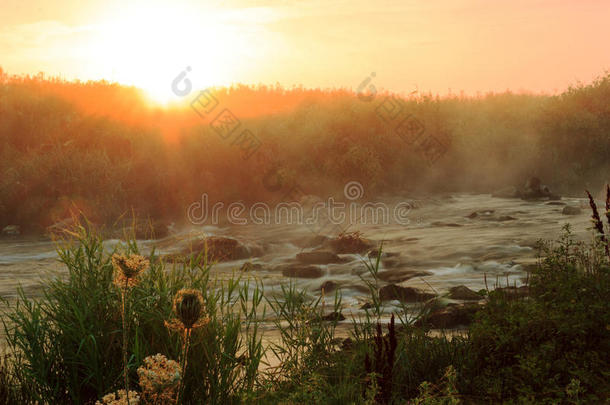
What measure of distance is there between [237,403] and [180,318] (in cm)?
264

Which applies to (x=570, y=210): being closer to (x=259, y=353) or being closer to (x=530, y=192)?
(x=530, y=192)

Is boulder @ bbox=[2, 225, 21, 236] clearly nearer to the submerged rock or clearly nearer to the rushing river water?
the rushing river water

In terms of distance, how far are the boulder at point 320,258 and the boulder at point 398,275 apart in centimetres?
129

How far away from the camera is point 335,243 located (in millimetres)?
14750

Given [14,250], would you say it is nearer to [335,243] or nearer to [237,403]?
[335,243]

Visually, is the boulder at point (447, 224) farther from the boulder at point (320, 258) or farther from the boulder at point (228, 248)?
the boulder at point (228, 248)

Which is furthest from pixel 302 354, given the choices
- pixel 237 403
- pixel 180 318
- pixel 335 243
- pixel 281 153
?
pixel 281 153

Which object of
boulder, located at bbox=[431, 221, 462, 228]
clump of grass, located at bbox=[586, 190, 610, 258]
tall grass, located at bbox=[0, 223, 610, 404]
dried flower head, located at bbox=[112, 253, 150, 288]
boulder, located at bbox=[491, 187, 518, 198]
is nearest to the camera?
dried flower head, located at bbox=[112, 253, 150, 288]

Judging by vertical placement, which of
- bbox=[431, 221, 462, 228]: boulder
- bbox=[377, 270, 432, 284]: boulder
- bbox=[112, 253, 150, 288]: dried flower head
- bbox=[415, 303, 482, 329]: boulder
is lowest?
bbox=[377, 270, 432, 284]: boulder

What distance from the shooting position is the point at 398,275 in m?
12.0

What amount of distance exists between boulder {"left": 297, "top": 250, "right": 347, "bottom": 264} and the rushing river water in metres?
0.28

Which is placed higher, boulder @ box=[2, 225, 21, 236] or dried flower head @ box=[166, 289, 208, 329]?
dried flower head @ box=[166, 289, 208, 329]

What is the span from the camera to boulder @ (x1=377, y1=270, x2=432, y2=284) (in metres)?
11.7

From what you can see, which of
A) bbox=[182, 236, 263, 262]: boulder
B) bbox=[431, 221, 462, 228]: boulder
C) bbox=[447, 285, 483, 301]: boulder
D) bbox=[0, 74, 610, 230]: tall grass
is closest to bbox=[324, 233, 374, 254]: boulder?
bbox=[182, 236, 263, 262]: boulder
